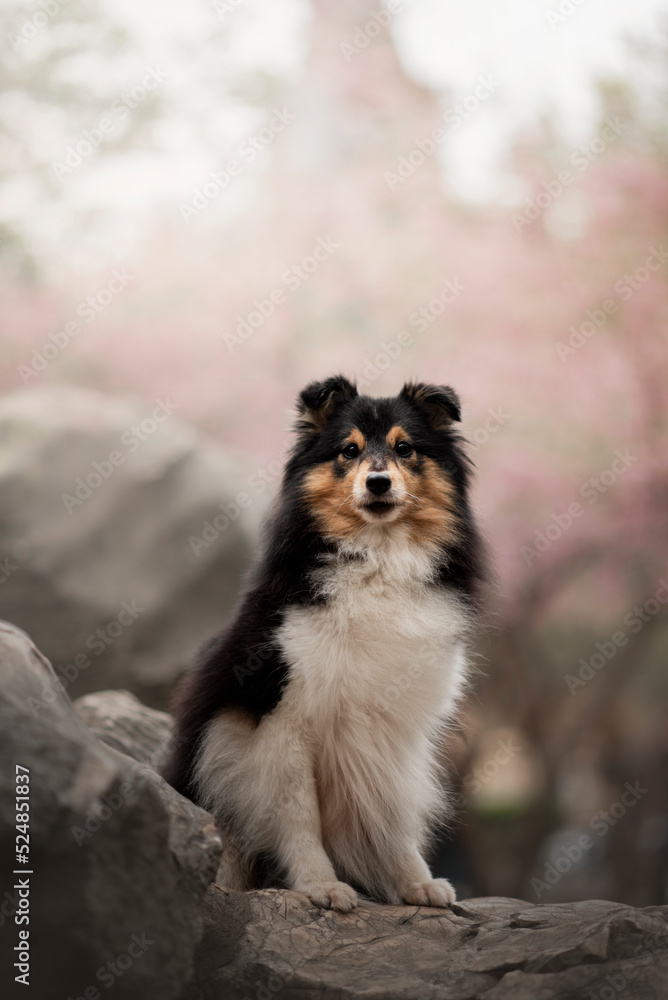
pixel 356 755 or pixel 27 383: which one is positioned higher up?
pixel 27 383

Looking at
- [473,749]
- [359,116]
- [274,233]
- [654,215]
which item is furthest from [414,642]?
[359,116]

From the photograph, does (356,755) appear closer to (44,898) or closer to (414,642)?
(414,642)

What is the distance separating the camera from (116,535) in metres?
6.88

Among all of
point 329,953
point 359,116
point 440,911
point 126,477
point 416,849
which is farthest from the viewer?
point 359,116

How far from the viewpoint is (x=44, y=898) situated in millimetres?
2197

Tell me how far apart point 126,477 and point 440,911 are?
4.82 metres

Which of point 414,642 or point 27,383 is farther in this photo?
point 27,383
